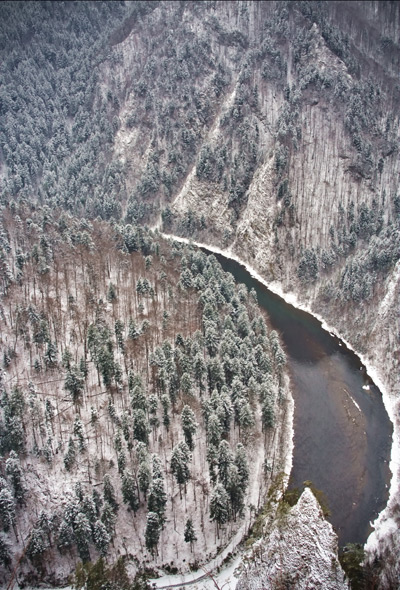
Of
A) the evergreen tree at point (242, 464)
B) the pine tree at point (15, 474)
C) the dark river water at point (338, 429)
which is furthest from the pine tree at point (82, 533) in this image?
the dark river water at point (338, 429)

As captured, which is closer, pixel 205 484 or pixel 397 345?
pixel 205 484

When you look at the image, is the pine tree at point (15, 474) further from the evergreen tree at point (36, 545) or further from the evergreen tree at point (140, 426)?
the evergreen tree at point (140, 426)

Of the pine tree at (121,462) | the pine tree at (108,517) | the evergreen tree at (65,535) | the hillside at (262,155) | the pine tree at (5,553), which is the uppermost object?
the hillside at (262,155)

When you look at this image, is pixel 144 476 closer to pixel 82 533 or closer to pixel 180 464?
pixel 180 464

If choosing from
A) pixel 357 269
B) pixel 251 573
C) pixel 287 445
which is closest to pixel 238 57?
pixel 357 269

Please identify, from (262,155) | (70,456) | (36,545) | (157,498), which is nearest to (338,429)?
(157,498)

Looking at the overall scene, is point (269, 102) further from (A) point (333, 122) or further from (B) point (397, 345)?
(B) point (397, 345)
